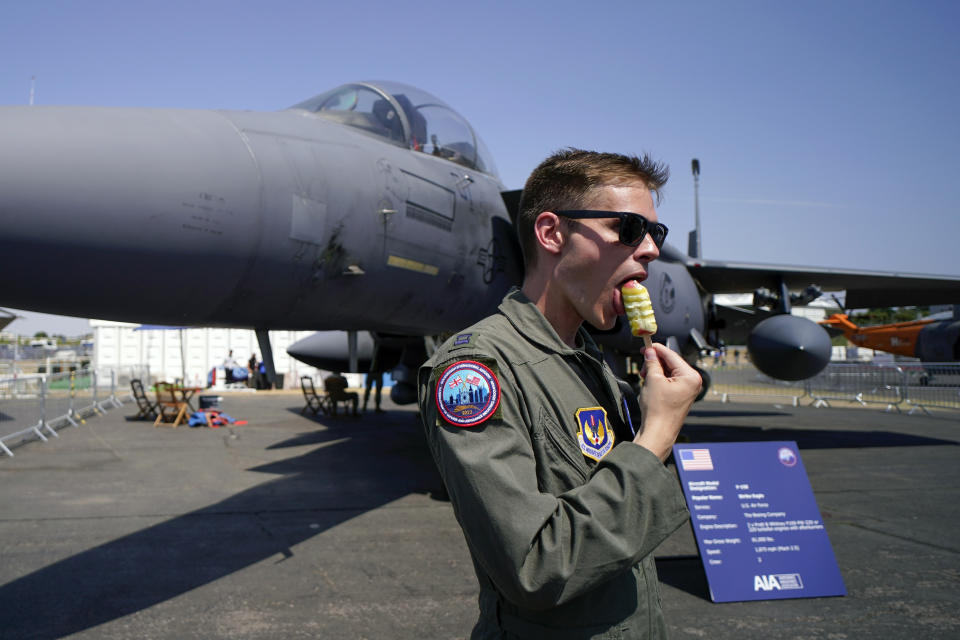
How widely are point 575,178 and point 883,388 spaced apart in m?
20.6

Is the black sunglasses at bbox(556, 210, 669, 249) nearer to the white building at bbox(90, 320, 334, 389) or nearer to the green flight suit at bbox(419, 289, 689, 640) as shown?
the green flight suit at bbox(419, 289, 689, 640)

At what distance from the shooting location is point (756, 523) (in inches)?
154

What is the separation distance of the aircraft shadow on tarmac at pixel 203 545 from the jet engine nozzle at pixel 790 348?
15.8 ft

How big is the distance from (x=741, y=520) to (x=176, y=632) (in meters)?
3.32

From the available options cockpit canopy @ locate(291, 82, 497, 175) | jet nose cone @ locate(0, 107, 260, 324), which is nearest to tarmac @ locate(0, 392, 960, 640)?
jet nose cone @ locate(0, 107, 260, 324)

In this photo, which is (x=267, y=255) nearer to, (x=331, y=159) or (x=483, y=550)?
(x=331, y=159)

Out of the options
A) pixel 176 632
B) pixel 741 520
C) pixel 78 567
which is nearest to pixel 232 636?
pixel 176 632

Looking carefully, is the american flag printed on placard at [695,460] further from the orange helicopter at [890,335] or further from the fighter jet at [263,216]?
the orange helicopter at [890,335]

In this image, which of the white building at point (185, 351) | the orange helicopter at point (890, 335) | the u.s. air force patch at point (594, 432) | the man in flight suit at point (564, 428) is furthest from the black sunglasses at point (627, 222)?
the orange helicopter at point (890, 335)

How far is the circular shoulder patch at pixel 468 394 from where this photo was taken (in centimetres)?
109

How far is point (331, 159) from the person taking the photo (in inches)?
152

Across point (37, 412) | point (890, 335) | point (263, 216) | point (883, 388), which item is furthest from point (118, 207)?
point (890, 335)

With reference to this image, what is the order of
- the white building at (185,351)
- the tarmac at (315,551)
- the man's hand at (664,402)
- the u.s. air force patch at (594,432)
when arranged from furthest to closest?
the white building at (185,351) → the tarmac at (315,551) → the u.s. air force patch at (594,432) → the man's hand at (664,402)

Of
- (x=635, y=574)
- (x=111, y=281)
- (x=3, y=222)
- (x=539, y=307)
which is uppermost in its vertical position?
(x=3, y=222)
